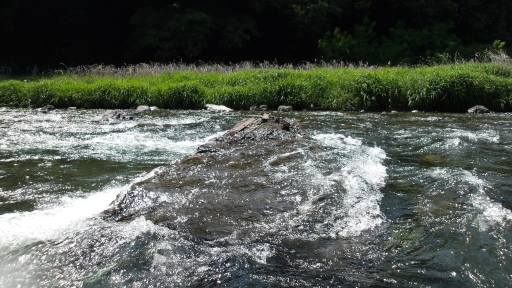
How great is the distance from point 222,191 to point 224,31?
24.4 meters

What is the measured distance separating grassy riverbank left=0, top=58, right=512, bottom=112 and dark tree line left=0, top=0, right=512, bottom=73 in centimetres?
997

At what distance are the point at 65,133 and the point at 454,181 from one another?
29.0ft

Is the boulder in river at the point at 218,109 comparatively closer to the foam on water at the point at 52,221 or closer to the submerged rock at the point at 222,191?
the submerged rock at the point at 222,191

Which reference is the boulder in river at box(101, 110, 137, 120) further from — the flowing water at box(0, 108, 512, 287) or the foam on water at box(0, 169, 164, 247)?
the foam on water at box(0, 169, 164, 247)

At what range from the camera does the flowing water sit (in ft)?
11.2

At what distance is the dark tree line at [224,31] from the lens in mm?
27031

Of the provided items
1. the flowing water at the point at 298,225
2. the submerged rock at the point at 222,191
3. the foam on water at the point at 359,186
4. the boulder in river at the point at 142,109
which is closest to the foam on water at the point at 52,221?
the flowing water at the point at 298,225

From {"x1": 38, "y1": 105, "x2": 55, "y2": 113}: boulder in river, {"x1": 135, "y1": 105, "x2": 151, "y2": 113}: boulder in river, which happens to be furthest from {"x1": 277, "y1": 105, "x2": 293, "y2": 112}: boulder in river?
{"x1": 38, "y1": 105, "x2": 55, "y2": 113}: boulder in river

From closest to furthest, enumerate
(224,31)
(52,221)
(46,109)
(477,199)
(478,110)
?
(52,221), (477,199), (478,110), (46,109), (224,31)

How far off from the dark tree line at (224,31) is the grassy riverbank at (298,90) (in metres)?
9.97

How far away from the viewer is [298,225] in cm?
432

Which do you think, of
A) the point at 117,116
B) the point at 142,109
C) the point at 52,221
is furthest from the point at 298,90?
the point at 52,221

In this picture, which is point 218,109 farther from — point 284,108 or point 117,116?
point 117,116

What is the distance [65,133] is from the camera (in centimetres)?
1045
